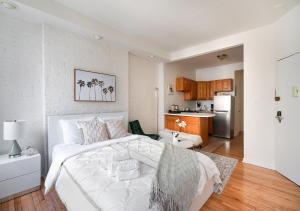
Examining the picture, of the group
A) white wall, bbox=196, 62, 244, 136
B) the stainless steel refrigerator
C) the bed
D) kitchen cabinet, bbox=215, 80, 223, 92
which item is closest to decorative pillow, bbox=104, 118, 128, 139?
the bed

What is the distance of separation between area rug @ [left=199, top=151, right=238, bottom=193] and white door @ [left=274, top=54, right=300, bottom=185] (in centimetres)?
76

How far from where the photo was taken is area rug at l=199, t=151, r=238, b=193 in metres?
2.53

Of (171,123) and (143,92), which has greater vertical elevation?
(143,92)

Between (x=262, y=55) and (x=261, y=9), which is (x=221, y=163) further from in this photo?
(x=261, y=9)

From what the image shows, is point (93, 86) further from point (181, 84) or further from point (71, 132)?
point (181, 84)

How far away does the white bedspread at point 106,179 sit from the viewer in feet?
3.45

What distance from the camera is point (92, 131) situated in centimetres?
248

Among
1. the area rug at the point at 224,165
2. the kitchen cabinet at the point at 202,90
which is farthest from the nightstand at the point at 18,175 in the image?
the kitchen cabinet at the point at 202,90

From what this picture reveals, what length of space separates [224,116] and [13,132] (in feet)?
18.4

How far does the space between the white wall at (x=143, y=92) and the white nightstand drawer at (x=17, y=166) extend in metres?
2.25

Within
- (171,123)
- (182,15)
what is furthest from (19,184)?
(171,123)

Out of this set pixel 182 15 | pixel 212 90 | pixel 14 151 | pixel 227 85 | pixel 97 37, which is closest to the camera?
pixel 14 151

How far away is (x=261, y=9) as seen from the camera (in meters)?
2.41

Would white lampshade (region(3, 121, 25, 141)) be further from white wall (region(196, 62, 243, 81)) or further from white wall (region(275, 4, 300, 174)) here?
white wall (region(196, 62, 243, 81))
